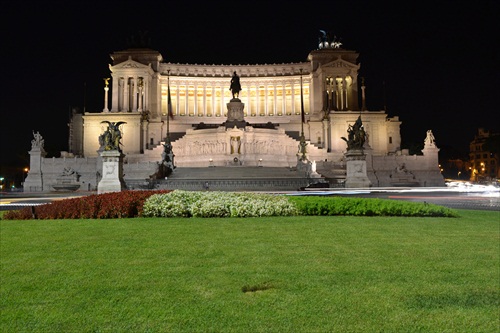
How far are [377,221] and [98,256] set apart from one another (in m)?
8.98

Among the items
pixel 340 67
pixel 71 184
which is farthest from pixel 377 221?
pixel 340 67

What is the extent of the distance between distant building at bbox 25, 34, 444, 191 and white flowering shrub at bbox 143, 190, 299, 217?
36.8 meters

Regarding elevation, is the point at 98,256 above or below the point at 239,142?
below

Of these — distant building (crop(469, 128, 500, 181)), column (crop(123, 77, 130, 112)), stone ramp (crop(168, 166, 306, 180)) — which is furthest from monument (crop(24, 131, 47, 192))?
distant building (crop(469, 128, 500, 181))

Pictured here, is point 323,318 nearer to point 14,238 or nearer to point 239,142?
point 14,238

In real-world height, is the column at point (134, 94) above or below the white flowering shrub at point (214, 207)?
above

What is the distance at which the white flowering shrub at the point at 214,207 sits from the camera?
53.9ft

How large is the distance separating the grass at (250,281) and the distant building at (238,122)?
144ft

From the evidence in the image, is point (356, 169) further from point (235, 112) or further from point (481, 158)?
point (481, 158)

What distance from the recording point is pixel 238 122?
241 feet

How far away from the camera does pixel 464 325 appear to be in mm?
5707

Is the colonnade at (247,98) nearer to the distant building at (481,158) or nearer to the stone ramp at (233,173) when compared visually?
the stone ramp at (233,173)

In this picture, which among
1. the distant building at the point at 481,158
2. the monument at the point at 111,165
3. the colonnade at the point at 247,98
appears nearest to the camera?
the monument at the point at 111,165

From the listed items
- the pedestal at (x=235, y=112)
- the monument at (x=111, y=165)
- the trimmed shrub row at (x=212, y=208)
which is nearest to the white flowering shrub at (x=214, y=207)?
the trimmed shrub row at (x=212, y=208)
